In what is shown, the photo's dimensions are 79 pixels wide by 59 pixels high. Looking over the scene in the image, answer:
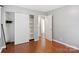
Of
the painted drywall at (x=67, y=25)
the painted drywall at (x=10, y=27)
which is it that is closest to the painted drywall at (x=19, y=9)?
the painted drywall at (x=10, y=27)

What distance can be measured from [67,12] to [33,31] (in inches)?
117

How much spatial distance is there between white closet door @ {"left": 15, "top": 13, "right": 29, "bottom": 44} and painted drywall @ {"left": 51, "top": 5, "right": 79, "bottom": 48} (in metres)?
2.01

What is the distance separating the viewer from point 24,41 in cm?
499

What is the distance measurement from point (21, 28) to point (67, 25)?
8.87ft

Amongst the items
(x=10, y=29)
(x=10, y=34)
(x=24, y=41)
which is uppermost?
(x=10, y=29)

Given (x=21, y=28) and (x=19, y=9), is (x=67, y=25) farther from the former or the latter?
(x=19, y=9)

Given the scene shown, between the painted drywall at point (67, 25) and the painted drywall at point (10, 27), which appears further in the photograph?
the painted drywall at point (10, 27)

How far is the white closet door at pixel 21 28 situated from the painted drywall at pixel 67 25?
→ 2.01 metres

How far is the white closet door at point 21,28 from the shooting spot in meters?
4.55

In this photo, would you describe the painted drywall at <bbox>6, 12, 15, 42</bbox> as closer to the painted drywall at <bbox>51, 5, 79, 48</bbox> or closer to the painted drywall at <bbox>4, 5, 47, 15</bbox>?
the painted drywall at <bbox>4, 5, 47, 15</bbox>

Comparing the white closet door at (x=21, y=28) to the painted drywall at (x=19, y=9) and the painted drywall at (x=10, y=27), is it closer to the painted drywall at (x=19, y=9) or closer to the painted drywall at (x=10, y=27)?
the painted drywall at (x=19, y=9)

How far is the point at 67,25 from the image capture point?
4152 mm
